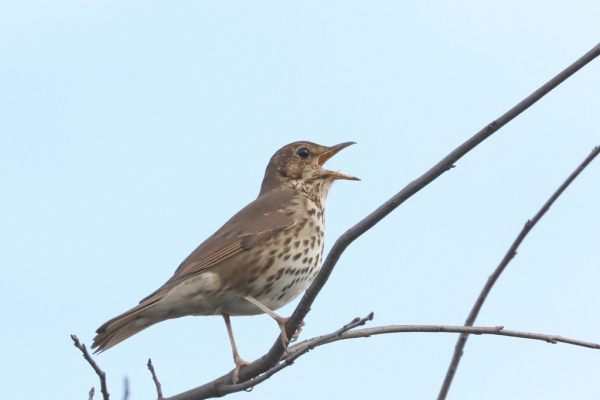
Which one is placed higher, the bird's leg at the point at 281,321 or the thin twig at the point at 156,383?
the bird's leg at the point at 281,321

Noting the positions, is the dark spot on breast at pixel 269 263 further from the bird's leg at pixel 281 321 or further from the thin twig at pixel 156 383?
the thin twig at pixel 156 383

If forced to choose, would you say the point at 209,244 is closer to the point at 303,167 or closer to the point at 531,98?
the point at 303,167

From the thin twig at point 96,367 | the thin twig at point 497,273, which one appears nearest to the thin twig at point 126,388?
the thin twig at point 96,367

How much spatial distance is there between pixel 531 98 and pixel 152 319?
4.44 m

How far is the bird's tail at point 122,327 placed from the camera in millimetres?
7113

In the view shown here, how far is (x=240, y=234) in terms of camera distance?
8.36 m

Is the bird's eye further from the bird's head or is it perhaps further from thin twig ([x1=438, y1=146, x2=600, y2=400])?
thin twig ([x1=438, y1=146, x2=600, y2=400])

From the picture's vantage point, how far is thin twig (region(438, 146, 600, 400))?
4.68 m

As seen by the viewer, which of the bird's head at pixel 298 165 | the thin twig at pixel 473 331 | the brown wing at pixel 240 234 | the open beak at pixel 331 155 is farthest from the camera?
the bird's head at pixel 298 165

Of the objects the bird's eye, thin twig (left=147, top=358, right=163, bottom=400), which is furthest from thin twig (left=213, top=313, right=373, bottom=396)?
the bird's eye

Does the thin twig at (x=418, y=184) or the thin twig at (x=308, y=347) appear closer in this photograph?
the thin twig at (x=418, y=184)

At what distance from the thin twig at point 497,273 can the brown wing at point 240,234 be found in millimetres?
3142

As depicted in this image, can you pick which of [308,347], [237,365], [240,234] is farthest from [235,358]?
[308,347]

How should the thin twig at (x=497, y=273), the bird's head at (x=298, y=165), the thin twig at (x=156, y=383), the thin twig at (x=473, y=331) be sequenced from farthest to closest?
the bird's head at (x=298, y=165) → the thin twig at (x=156, y=383) → the thin twig at (x=473, y=331) → the thin twig at (x=497, y=273)
